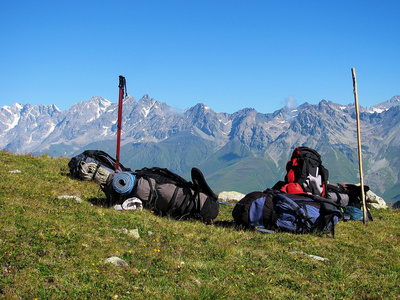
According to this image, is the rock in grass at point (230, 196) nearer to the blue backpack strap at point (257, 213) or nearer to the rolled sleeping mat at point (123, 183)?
the blue backpack strap at point (257, 213)

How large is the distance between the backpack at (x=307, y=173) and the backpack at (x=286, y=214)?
1728 mm

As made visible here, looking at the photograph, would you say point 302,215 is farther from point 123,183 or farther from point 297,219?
point 123,183

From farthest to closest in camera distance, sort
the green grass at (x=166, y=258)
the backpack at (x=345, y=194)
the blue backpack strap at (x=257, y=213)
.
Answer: the backpack at (x=345, y=194), the blue backpack strap at (x=257, y=213), the green grass at (x=166, y=258)

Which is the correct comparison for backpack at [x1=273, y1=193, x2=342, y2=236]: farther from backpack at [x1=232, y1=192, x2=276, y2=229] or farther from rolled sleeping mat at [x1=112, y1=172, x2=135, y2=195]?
rolled sleeping mat at [x1=112, y1=172, x2=135, y2=195]

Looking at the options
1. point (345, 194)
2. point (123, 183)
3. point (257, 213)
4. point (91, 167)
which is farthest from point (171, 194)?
point (345, 194)

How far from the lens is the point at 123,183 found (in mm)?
12617

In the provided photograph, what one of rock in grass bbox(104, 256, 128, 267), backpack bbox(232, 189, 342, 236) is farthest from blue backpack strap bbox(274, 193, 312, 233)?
rock in grass bbox(104, 256, 128, 267)

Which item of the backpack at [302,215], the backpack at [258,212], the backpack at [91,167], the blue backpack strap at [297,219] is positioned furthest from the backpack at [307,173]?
the backpack at [91,167]

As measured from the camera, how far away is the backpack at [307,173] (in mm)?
13813

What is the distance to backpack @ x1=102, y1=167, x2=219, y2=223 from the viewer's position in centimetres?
1230

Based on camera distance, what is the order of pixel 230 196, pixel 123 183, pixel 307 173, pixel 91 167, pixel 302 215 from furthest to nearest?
1. pixel 230 196
2. pixel 91 167
3. pixel 307 173
4. pixel 123 183
5. pixel 302 215

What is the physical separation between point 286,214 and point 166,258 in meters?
5.23

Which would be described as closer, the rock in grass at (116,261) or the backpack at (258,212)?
the rock in grass at (116,261)

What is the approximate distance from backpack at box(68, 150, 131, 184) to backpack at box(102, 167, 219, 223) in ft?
13.2
